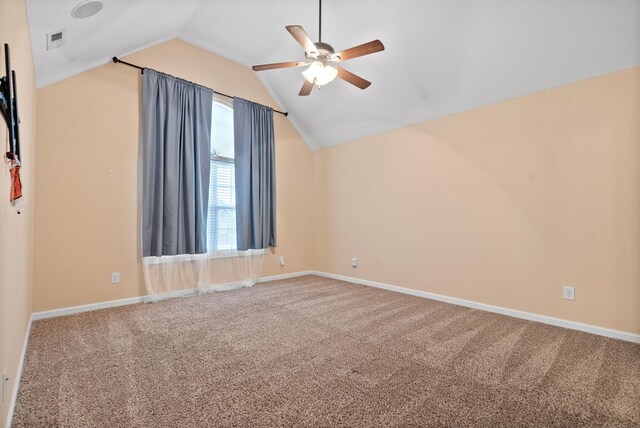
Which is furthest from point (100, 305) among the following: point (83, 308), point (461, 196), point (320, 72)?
point (461, 196)

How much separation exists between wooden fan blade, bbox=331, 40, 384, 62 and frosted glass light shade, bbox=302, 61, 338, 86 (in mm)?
Answer: 100

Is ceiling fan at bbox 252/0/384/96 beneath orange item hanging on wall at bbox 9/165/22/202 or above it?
above

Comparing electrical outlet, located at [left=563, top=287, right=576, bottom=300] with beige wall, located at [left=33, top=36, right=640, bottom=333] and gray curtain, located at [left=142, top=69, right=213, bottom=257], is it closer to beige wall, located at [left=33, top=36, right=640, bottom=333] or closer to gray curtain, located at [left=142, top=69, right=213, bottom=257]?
beige wall, located at [left=33, top=36, right=640, bottom=333]

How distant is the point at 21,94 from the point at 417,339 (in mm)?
3303

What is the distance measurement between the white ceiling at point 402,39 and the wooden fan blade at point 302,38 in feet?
3.29

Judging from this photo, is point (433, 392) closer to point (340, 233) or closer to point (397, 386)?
point (397, 386)

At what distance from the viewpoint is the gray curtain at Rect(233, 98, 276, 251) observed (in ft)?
14.6

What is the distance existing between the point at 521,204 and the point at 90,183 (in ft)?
15.1

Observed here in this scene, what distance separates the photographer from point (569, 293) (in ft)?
9.13

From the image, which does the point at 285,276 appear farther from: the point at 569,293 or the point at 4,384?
the point at 4,384

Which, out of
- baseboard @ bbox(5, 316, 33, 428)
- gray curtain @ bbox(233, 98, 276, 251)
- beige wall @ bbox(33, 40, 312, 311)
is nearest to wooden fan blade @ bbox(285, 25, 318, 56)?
gray curtain @ bbox(233, 98, 276, 251)

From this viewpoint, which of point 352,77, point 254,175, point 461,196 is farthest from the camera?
point 254,175

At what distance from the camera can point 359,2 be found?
9.86 feet

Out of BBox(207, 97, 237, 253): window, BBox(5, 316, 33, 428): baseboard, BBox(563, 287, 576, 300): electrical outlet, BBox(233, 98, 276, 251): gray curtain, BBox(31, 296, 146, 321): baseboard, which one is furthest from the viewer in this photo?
BBox(233, 98, 276, 251): gray curtain
